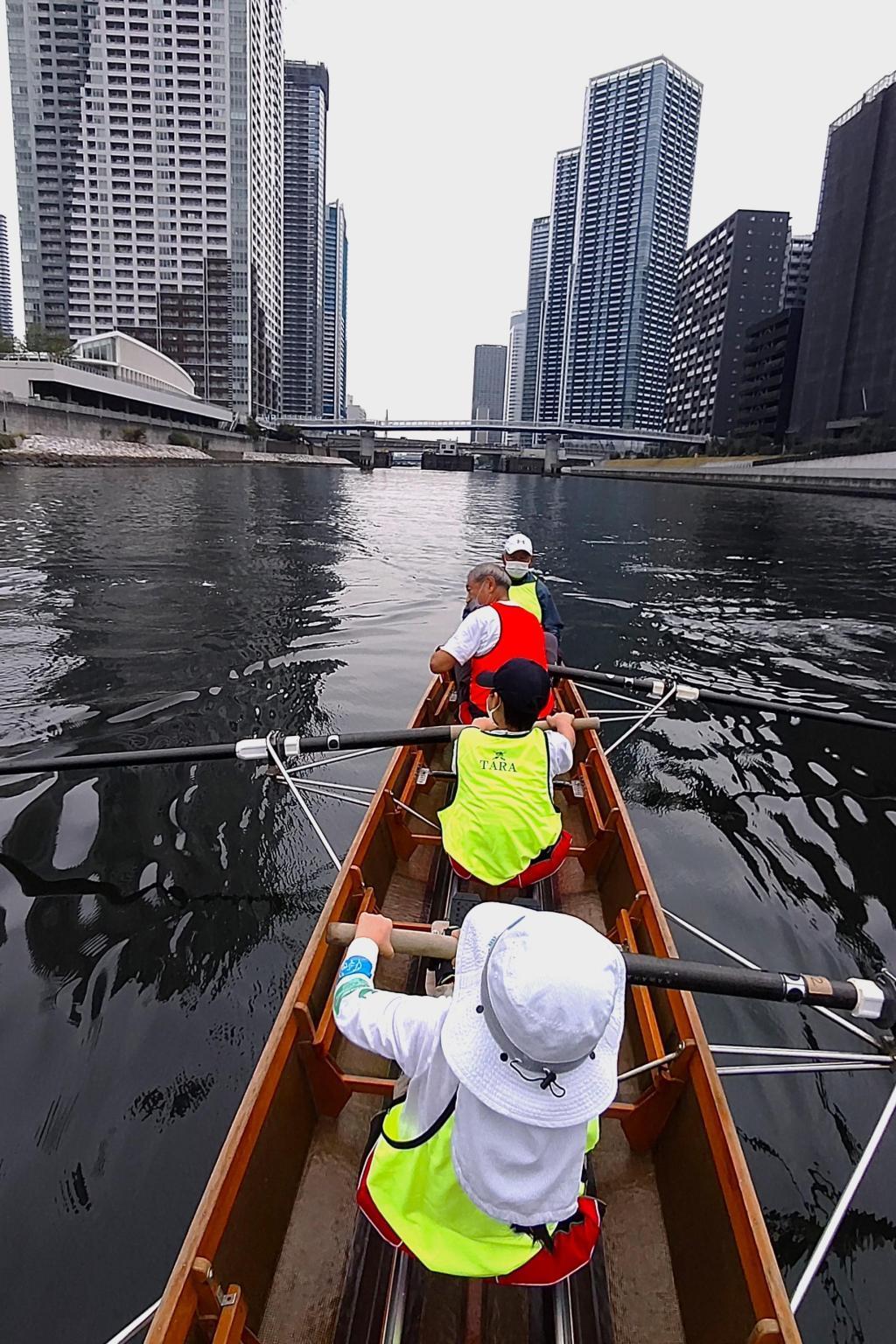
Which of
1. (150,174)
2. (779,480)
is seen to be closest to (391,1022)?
(779,480)

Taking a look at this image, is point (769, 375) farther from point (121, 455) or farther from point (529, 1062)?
point (529, 1062)

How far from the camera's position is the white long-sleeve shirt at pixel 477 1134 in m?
1.87

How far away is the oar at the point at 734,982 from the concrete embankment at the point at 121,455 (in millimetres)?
53768

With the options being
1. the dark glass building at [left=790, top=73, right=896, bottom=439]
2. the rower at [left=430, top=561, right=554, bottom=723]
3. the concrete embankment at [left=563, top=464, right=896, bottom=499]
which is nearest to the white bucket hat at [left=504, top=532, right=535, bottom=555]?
the rower at [left=430, top=561, right=554, bottom=723]

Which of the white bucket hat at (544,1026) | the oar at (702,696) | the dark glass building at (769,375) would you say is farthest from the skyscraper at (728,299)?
the white bucket hat at (544,1026)

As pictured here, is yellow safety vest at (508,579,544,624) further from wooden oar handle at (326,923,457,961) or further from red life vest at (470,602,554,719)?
wooden oar handle at (326,923,457,961)

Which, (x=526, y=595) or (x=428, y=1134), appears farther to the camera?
(x=526, y=595)

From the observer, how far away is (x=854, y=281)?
7894 cm

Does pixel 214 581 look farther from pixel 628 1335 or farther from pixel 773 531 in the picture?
pixel 773 531

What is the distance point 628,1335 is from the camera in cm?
259

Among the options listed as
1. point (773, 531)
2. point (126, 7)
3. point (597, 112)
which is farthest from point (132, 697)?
point (597, 112)

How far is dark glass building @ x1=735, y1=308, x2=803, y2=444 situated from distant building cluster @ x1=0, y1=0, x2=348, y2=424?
268 feet

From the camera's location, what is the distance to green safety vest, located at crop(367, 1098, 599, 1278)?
82.3 inches

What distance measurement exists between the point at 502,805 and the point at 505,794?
0.21 ft
